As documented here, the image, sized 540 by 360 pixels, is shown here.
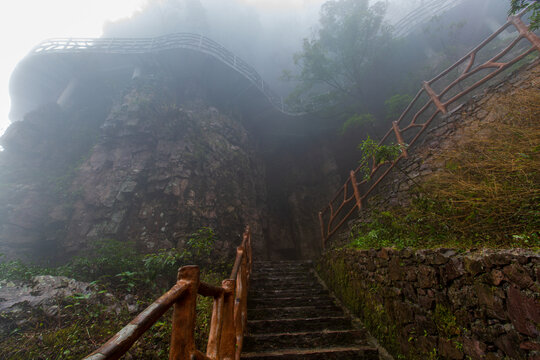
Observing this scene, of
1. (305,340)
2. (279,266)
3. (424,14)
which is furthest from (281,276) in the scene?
(424,14)

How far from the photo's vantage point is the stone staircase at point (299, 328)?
7.84 ft

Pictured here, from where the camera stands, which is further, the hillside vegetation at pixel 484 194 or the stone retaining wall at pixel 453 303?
the hillside vegetation at pixel 484 194

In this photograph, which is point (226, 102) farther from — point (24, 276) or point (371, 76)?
point (24, 276)

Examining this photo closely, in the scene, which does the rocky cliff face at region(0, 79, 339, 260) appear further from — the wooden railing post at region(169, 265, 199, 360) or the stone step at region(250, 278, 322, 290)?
the wooden railing post at region(169, 265, 199, 360)

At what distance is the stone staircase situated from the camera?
239 centimetres

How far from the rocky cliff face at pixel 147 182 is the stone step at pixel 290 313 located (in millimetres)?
3806

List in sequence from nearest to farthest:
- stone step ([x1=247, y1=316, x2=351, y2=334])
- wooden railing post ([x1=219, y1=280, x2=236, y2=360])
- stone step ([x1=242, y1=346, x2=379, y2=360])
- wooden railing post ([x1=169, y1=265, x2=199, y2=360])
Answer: wooden railing post ([x1=169, y1=265, x2=199, y2=360]), wooden railing post ([x1=219, y1=280, x2=236, y2=360]), stone step ([x1=242, y1=346, x2=379, y2=360]), stone step ([x1=247, y1=316, x2=351, y2=334])

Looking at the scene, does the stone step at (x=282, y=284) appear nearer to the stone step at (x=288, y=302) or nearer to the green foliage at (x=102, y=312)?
the stone step at (x=288, y=302)

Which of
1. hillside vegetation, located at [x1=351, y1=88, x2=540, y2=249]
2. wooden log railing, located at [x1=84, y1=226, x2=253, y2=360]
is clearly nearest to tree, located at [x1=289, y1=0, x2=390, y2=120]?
hillside vegetation, located at [x1=351, y1=88, x2=540, y2=249]

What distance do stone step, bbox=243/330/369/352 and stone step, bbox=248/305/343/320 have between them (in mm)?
A: 557


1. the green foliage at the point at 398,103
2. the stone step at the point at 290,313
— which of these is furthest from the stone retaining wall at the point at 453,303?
the green foliage at the point at 398,103

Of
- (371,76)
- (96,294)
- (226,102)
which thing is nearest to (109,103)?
(226,102)

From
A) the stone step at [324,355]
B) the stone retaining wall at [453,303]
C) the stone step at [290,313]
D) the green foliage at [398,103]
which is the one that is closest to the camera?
the stone retaining wall at [453,303]

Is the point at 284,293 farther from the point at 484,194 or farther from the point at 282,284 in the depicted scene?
the point at 484,194
